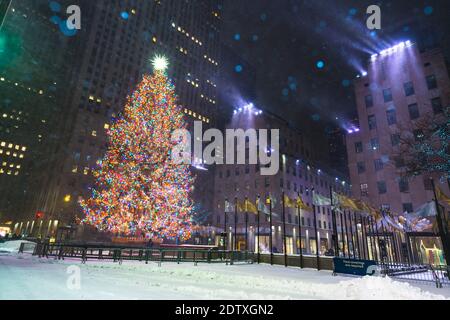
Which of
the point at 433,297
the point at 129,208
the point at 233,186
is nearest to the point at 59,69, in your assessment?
the point at 233,186

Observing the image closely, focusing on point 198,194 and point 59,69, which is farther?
point 59,69

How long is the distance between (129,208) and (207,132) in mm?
64010

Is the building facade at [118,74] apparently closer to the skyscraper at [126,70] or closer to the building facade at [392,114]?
the skyscraper at [126,70]

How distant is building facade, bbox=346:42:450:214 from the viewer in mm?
37062

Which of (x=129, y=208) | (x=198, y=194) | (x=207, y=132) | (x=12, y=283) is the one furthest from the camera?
(x=207, y=132)

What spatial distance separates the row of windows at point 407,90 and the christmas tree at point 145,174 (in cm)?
3468

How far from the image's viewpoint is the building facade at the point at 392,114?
37062 millimetres

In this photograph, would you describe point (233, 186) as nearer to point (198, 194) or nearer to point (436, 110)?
point (198, 194)

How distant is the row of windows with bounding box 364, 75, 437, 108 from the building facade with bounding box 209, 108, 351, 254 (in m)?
21.9

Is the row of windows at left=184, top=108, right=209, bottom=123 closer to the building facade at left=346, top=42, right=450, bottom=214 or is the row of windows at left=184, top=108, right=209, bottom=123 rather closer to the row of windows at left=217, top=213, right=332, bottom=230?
the row of windows at left=217, top=213, right=332, bottom=230

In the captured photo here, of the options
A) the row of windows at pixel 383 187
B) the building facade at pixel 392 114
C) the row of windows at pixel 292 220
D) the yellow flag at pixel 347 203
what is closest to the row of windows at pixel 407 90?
the building facade at pixel 392 114

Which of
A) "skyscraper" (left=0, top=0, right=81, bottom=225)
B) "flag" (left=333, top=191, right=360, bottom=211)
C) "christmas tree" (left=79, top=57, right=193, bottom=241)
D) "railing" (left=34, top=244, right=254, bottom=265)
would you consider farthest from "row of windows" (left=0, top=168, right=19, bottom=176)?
"flag" (left=333, top=191, right=360, bottom=211)

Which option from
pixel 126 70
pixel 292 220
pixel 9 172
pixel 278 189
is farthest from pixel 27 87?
pixel 292 220

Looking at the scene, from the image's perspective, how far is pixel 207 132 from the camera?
86938 mm
